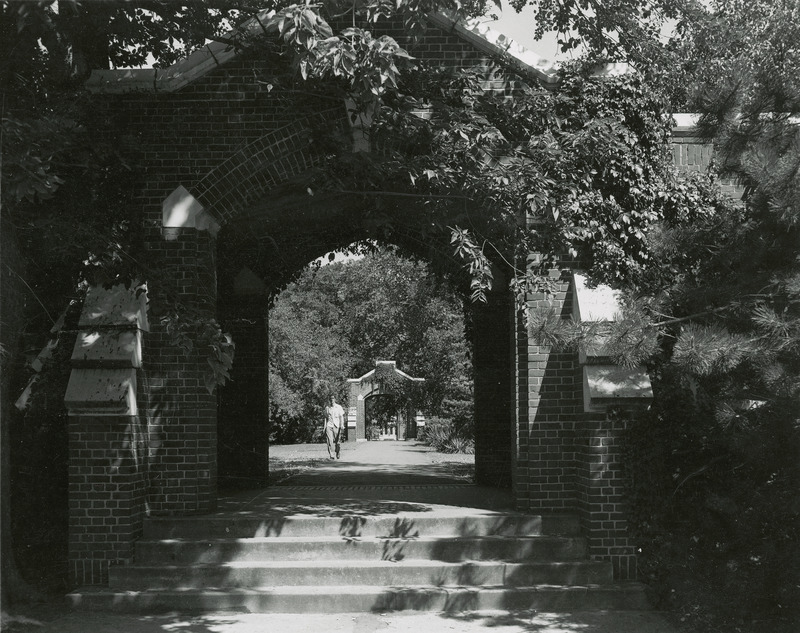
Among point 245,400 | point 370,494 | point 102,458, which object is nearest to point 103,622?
point 102,458

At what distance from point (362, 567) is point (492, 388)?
538 cm

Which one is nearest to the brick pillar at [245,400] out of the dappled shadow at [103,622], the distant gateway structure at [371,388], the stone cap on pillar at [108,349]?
the stone cap on pillar at [108,349]

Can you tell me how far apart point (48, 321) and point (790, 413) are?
23.7 feet

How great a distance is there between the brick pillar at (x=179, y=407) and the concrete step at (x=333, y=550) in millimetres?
645

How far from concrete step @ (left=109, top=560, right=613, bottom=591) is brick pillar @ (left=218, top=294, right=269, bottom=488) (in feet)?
15.5

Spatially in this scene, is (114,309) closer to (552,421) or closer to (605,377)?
(552,421)

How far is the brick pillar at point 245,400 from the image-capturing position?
1279 cm

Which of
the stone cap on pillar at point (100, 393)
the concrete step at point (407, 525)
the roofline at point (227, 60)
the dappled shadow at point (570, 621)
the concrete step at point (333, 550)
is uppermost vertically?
the roofline at point (227, 60)

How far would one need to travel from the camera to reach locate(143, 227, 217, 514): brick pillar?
884 cm

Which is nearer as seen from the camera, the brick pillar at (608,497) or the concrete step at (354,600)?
the concrete step at (354,600)

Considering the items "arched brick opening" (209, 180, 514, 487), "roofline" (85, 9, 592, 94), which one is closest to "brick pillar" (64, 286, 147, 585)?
"roofline" (85, 9, 592, 94)

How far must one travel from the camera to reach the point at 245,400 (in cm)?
1305

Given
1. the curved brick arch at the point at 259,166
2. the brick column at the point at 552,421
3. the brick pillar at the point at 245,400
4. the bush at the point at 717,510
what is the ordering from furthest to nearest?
the brick pillar at the point at 245,400 < the curved brick arch at the point at 259,166 < the brick column at the point at 552,421 < the bush at the point at 717,510

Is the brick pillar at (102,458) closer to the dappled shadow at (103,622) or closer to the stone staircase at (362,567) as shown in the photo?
the stone staircase at (362,567)
